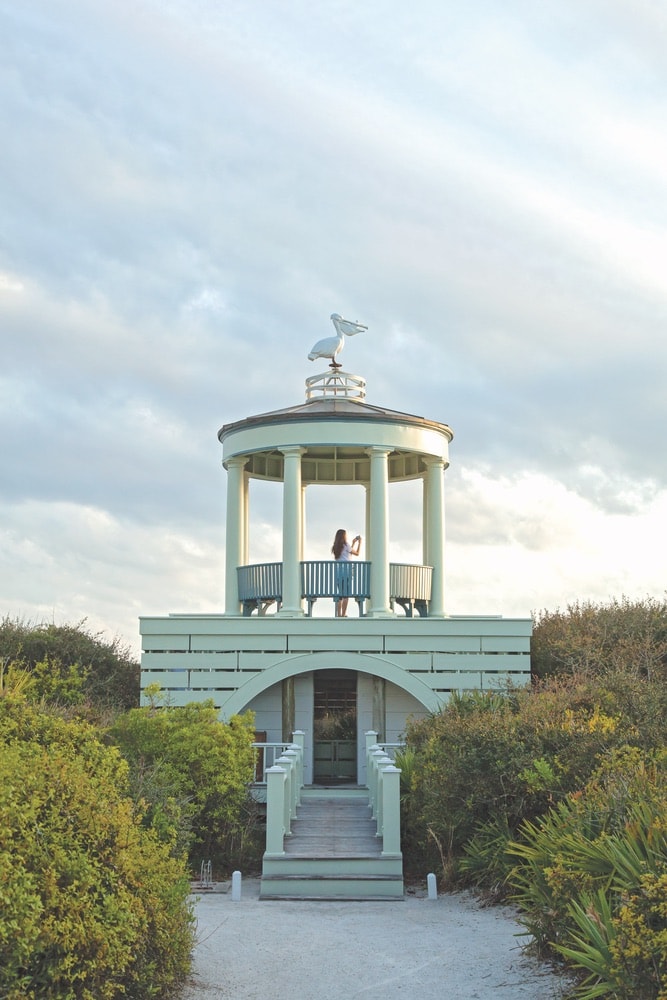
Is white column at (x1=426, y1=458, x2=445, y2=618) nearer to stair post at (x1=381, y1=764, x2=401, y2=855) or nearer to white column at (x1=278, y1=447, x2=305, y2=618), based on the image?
white column at (x1=278, y1=447, x2=305, y2=618)

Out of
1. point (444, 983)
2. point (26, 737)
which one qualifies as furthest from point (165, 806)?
point (444, 983)

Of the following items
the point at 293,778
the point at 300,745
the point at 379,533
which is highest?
the point at 379,533

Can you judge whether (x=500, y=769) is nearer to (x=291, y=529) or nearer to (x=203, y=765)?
(x=203, y=765)

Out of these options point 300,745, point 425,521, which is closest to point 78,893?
point 300,745

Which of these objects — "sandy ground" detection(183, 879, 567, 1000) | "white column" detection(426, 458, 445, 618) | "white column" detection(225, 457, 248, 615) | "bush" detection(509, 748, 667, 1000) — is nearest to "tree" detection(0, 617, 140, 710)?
"white column" detection(225, 457, 248, 615)

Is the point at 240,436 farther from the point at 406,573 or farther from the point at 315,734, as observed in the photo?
the point at 315,734

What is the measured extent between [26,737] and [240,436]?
592 inches

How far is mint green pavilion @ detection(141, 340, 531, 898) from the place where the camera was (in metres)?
23.8

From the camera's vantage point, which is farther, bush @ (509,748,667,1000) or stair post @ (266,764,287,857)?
stair post @ (266,764,287,857)

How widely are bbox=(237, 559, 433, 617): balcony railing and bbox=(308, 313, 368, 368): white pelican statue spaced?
196 inches

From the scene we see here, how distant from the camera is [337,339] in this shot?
1045 inches

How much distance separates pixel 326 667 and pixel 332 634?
699mm

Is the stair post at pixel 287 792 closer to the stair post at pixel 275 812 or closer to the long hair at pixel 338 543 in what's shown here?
the stair post at pixel 275 812

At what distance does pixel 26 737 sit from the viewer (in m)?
11.4
